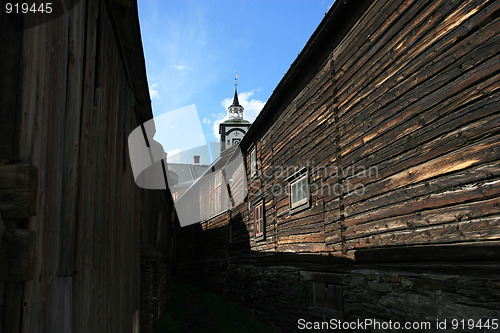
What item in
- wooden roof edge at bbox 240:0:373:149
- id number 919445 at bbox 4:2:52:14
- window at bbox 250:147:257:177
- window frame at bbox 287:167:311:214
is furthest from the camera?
window at bbox 250:147:257:177

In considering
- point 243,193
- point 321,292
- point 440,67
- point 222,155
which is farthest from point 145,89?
point 222,155

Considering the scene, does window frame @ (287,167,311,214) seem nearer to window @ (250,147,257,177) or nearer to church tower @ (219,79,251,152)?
Answer: window @ (250,147,257,177)

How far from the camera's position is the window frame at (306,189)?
9.02 m

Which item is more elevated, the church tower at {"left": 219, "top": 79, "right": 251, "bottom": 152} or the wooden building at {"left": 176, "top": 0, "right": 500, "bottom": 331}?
the church tower at {"left": 219, "top": 79, "right": 251, "bottom": 152}

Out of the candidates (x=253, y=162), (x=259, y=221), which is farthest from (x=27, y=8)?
(x=253, y=162)

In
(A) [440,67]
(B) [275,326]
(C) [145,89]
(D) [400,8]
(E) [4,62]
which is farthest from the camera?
(B) [275,326]

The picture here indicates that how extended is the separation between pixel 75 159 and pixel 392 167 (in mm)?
4916

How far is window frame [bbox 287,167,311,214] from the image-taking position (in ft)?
29.6

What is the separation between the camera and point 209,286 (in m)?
19.5

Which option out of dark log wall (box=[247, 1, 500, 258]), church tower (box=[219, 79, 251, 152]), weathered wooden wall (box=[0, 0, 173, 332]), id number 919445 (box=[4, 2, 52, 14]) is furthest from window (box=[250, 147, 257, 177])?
church tower (box=[219, 79, 251, 152])

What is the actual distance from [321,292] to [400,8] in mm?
5828

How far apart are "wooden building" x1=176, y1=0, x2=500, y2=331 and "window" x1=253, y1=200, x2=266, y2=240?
131 cm

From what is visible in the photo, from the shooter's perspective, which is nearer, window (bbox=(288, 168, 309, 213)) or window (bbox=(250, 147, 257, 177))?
window (bbox=(288, 168, 309, 213))

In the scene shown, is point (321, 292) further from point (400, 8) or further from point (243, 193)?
point (243, 193)
